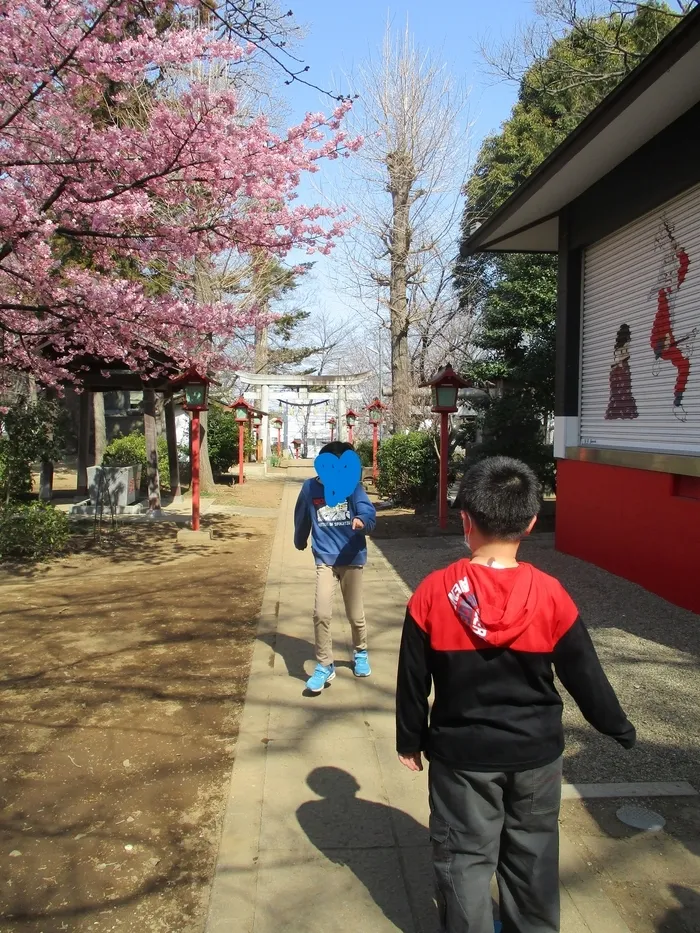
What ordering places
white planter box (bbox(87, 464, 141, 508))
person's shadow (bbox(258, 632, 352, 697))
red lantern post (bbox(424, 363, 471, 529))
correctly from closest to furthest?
person's shadow (bbox(258, 632, 352, 697))
red lantern post (bbox(424, 363, 471, 529))
white planter box (bbox(87, 464, 141, 508))

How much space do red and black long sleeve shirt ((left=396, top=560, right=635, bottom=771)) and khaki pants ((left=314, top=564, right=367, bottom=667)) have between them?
7.95 ft

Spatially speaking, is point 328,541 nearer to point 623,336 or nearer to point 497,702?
point 497,702

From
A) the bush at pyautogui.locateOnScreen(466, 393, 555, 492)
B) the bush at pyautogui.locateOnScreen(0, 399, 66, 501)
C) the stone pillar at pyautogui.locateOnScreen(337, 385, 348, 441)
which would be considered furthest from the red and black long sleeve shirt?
the stone pillar at pyautogui.locateOnScreen(337, 385, 348, 441)

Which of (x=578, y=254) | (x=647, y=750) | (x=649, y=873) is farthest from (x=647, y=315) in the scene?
(x=649, y=873)

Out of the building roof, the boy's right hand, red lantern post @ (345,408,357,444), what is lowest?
the boy's right hand

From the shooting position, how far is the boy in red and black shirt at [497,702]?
2043 millimetres

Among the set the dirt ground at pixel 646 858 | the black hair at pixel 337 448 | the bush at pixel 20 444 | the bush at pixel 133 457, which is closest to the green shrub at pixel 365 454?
the bush at pixel 133 457

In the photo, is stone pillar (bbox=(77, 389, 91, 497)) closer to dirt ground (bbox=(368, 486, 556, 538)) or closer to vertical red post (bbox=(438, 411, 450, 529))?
dirt ground (bbox=(368, 486, 556, 538))

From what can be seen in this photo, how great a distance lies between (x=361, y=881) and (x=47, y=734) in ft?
7.09

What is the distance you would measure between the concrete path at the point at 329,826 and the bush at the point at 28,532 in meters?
5.07

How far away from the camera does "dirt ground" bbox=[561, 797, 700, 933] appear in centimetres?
249

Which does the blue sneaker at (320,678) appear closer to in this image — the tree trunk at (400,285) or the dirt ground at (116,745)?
the dirt ground at (116,745)

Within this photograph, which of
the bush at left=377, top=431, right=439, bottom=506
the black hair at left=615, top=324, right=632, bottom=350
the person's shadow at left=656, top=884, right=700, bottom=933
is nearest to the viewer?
the person's shadow at left=656, top=884, right=700, bottom=933

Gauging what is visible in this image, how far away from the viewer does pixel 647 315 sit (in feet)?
24.4
